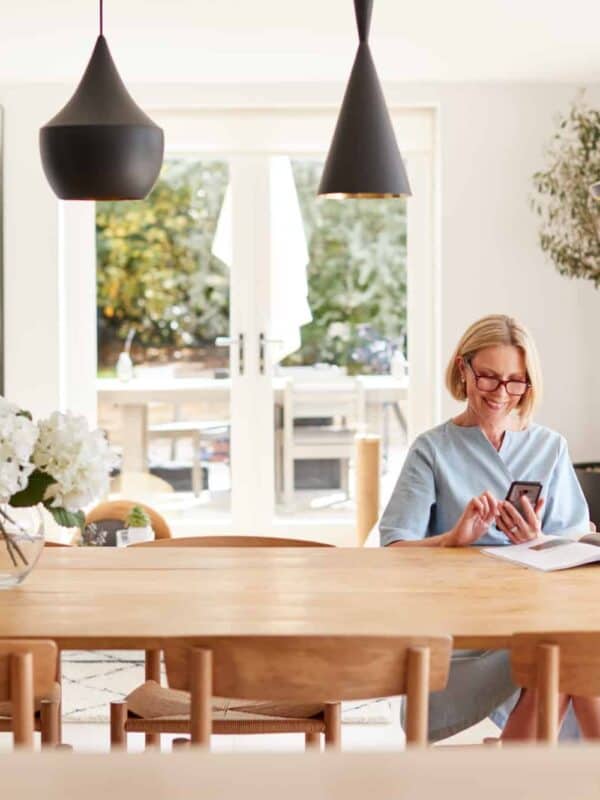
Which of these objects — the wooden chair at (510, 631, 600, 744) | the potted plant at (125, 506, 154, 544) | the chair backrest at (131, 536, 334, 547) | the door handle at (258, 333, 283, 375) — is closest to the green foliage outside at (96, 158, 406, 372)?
the door handle at (258, 333, 283, 375)

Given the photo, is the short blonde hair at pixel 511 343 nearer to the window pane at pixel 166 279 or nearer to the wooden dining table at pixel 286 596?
the wooden dining table at pixel 286 596

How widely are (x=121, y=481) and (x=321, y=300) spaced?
1408 millimetres

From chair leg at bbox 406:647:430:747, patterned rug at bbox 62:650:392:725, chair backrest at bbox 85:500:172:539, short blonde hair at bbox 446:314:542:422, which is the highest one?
short blonde hair at bbox 446:314:542:422

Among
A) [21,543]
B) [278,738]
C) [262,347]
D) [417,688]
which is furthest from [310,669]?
A: [262,347]

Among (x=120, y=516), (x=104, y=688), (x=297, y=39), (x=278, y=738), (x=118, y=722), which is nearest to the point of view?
(x=118, y=722)

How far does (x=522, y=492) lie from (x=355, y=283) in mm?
4193

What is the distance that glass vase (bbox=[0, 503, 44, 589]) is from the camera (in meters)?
2.86

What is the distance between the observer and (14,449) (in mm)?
2684

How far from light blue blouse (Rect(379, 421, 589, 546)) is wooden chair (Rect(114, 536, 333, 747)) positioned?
0.79ft

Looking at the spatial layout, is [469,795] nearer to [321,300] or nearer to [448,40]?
[448,40]

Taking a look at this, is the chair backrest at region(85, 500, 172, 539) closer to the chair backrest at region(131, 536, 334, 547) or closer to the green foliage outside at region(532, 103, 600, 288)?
the chair backrest at region(131, 536, 334, 547)

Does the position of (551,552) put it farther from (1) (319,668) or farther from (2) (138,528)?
(2) (138,528)

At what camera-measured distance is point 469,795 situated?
2.73 feet

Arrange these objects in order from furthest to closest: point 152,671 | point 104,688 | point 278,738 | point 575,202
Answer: point 575,202 → point 104,688 → point 278,738 → point 152,671
